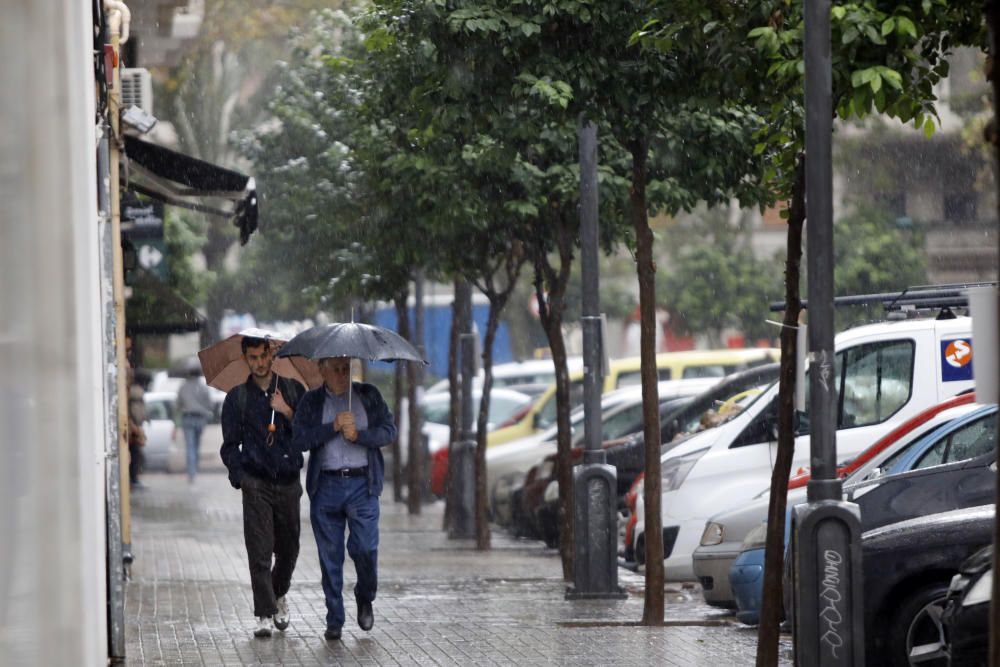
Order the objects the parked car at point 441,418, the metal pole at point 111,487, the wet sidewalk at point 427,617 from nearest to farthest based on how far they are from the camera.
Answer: the metal pole at point 111,487, the wet sidewalk at point 427,617, the parked car at point 441,418

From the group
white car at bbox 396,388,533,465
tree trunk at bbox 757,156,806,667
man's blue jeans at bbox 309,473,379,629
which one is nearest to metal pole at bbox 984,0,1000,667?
tree trunk at bbox 757,156,806,667

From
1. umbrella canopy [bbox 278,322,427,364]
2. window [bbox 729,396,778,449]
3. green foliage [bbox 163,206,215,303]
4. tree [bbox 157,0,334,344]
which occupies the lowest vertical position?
window [bbox 729,396,778,449]

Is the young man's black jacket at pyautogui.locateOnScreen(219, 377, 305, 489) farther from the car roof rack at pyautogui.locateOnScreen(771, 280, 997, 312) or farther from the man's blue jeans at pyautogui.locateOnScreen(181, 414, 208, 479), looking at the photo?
the man's blue jeans at pyautogui.locateOnScreen(181, 414, 208, 479)

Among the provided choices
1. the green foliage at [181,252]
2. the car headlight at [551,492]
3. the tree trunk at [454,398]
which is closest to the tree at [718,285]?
the green foliage at [181,252]

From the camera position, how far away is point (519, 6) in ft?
37.0

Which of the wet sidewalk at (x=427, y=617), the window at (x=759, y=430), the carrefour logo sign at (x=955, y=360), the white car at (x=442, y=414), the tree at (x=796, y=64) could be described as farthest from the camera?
the white car at (x=442, y=414)

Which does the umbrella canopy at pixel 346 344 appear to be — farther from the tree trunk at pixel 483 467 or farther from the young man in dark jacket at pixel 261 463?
the tree trunk at pixel 483 467

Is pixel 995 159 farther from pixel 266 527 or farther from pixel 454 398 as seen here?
pixel 454 398

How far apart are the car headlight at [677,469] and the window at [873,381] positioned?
4.09 feet

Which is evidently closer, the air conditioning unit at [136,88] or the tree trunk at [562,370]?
the tree trunk at [562,370]

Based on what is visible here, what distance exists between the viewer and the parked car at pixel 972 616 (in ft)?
22.7

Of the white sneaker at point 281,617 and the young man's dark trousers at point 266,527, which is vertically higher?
the young man's dark trousers at point 266,527

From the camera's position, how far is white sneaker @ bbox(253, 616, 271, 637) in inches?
442

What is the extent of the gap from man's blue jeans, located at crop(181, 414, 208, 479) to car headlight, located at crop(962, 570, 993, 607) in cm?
2470
